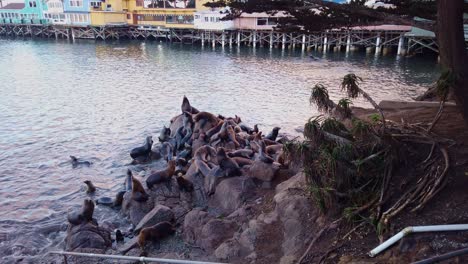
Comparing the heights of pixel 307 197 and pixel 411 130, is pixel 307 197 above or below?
below

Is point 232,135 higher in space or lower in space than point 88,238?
higher

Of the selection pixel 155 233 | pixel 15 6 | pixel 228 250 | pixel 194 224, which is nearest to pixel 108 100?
pixel 155 233

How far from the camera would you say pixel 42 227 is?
580 inches

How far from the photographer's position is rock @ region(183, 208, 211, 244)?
12633mm

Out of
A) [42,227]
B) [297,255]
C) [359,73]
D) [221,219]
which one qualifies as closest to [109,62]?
[359,73]

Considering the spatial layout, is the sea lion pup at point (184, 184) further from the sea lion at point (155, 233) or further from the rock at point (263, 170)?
the sea lion at point (155, 233)

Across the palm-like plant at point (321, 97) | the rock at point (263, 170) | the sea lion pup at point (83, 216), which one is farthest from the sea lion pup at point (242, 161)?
the palm-like plant at point (321, 97)

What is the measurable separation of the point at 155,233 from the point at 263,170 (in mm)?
4301

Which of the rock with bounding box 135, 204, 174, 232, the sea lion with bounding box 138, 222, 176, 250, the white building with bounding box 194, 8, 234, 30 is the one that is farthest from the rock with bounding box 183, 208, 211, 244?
the white building with bounding box 194, 8, 234, 30

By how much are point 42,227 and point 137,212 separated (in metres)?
3.50

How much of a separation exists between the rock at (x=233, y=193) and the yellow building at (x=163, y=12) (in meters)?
65.4

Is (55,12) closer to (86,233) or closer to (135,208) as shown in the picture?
(135,208)

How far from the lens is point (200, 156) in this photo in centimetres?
1736

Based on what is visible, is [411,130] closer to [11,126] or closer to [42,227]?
[42,227]
